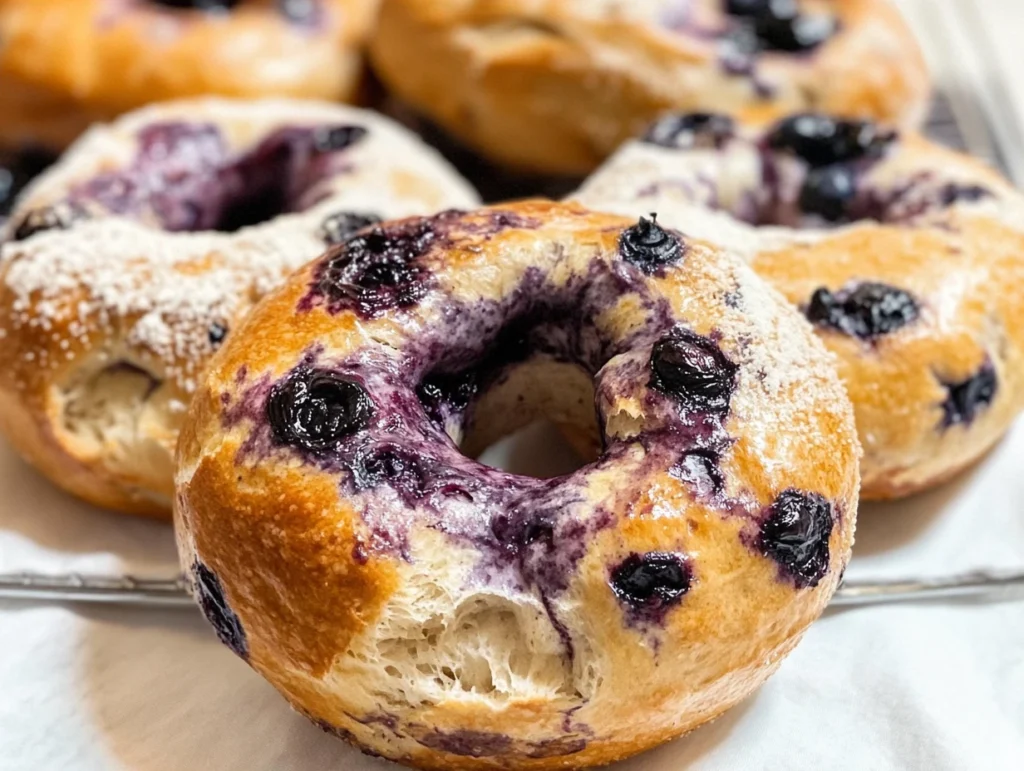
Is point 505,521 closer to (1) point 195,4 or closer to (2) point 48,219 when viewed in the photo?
(2) point 48,219

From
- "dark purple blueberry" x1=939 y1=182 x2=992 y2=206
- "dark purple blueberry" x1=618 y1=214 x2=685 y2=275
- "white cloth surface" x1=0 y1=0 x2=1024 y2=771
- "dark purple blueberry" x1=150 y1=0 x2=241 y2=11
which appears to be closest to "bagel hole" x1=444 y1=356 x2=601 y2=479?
"white cloth surface" x1=0 y1=0 x2=1024 y2=771

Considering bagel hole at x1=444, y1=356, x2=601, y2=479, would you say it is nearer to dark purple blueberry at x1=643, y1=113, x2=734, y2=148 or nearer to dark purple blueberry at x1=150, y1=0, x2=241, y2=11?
dark purple blueberry at x1=643, y1=113, x2=734, y2=148

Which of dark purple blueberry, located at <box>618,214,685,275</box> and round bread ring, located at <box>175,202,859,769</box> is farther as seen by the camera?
dark purple blueberry, located at <box>618,214,685,275</box>

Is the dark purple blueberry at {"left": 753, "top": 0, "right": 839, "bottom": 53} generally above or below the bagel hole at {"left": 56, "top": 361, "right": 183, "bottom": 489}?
above

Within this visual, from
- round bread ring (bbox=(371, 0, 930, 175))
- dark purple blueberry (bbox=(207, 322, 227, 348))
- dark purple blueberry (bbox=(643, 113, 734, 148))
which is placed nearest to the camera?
dark purple blueberry (bbox=(207, 322, 227, 348))

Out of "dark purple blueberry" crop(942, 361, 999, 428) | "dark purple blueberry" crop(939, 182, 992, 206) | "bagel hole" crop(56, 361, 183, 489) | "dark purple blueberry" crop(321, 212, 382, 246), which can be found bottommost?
"bagel hole" crop(56, 361, 183, 489)

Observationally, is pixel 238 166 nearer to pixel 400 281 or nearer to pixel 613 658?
pixel 400 281

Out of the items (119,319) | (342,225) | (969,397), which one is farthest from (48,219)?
(969,397)

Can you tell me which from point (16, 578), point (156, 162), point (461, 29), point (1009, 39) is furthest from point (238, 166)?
point (1009, 39)
